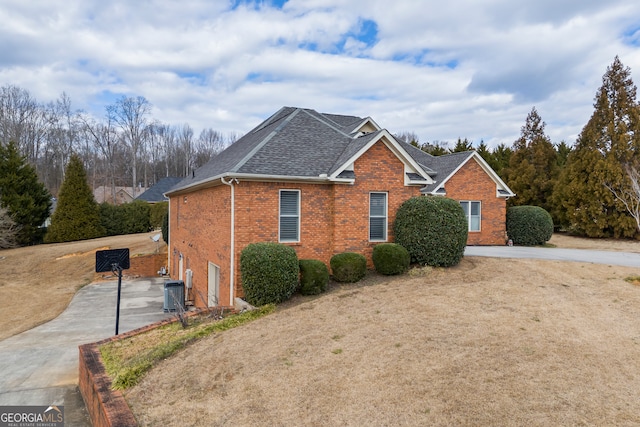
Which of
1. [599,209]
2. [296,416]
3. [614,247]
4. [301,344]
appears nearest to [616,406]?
[296,416]

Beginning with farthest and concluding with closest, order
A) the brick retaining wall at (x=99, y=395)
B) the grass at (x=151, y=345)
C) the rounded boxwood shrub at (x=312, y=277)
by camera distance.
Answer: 1. the rounded boxwood shrub at (x=312, y=277)
2. the grass at (x=151, y=345)
3. the brick retaining wall at (x=99, y=395)

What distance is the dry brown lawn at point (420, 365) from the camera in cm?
482

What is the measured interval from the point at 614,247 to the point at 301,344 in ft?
71.1

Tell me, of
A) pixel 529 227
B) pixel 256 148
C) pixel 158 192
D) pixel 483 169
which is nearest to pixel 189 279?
pixel 256 148

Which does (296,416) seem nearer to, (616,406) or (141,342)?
(616,406)

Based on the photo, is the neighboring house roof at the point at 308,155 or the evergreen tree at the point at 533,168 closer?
the neighboring house roof at the point at 308,155

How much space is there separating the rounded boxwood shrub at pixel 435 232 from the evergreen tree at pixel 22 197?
3159 centimetres

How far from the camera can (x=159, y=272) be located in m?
23.4

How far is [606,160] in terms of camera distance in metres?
25.0

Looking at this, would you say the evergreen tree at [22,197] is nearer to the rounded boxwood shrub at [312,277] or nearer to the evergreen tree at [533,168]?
the rounded boxwood shrub at [312,277]

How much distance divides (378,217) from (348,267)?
2.40 metres

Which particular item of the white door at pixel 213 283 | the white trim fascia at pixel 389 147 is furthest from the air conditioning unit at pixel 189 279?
the white trim fascia at pixel 389 147

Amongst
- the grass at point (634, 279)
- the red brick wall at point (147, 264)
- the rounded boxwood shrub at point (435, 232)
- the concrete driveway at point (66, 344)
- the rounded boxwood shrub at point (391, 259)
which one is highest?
the rounded boxwood shrub at point (435, 232)

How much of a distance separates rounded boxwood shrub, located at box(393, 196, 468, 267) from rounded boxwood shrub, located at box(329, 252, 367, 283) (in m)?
1.81
